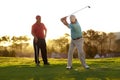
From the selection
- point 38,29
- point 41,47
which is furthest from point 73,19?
point 41,47

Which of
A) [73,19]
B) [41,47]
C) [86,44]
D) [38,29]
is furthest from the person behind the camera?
[86,44]

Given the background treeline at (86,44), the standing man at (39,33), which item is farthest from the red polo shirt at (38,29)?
the background treeline at (86,44)

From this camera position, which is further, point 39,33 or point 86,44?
point 86,44

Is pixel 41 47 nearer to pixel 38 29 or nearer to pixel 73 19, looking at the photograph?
pixel 38 29

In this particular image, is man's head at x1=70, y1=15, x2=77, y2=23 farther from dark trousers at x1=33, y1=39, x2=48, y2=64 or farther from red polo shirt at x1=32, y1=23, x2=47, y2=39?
dark trousers at x1=33, y1=39, x2=48, y2=64

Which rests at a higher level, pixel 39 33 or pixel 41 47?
pixel 39 33

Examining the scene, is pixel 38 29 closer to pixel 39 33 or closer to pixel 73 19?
pixel 39 33

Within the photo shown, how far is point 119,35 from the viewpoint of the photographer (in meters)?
125

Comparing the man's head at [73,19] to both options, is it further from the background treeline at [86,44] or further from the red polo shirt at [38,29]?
the background treeline at [86,44]

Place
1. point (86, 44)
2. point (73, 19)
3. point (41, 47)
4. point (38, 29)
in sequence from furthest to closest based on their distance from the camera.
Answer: point (86, 44) < point (41, 47) < point (38, 29) < point (73, 19)

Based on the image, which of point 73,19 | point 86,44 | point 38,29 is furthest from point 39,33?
point 86,44

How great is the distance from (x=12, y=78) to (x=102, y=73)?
3.39m

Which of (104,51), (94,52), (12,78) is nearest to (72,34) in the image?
(12,78)

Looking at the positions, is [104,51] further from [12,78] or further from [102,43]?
[12,78]
